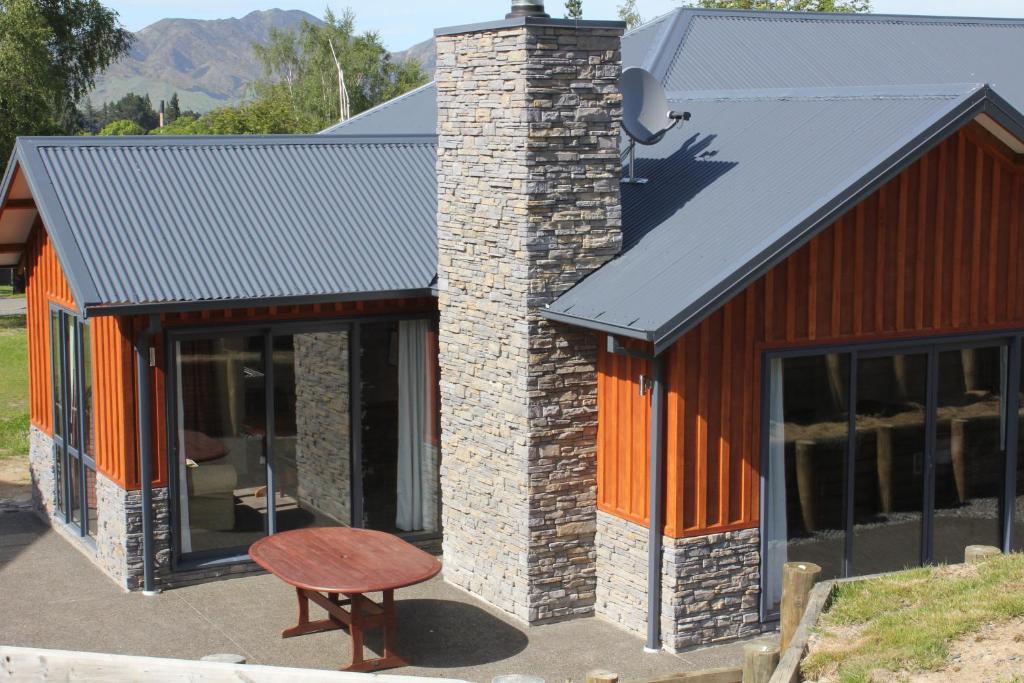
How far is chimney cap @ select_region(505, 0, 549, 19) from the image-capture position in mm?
10508

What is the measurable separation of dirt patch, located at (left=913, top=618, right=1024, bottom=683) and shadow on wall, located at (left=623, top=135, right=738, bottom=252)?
14.6ft

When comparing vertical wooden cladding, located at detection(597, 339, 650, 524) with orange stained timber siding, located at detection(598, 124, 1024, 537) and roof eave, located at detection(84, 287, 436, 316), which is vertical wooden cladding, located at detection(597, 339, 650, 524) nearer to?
orange stained timber siding, located at detection(598, 124, 1024, 537)

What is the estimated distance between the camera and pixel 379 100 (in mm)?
66375

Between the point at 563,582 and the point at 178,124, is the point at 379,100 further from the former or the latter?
Result: the point at 563,582

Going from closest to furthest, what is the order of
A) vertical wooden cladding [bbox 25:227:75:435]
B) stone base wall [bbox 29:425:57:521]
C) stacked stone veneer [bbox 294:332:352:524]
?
stacked stone veneer [bbox 294:332:352:524], vertical wooden cladding [bbox 25:227:75:435], stone base wall [bbox 29:425:57:521]

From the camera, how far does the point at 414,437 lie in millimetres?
12828

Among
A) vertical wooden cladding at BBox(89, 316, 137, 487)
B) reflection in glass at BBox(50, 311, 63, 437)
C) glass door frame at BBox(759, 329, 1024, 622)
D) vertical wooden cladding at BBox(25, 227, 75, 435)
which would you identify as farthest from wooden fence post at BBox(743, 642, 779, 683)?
reflection in glass at BBox(50, 311, 63, 437)

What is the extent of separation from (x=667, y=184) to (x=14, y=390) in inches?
580

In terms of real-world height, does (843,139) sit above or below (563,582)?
above

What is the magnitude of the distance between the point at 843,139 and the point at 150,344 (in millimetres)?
6127

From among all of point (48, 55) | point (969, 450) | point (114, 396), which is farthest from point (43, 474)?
point (48, 55)

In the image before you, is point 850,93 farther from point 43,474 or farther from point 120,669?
point 43,474

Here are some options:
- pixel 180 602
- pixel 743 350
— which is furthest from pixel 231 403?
pixel 743 350

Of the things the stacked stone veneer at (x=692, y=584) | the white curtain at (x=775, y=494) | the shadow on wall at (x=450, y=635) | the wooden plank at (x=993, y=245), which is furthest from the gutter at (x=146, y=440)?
the wooden plank at (x=993, y=245)
